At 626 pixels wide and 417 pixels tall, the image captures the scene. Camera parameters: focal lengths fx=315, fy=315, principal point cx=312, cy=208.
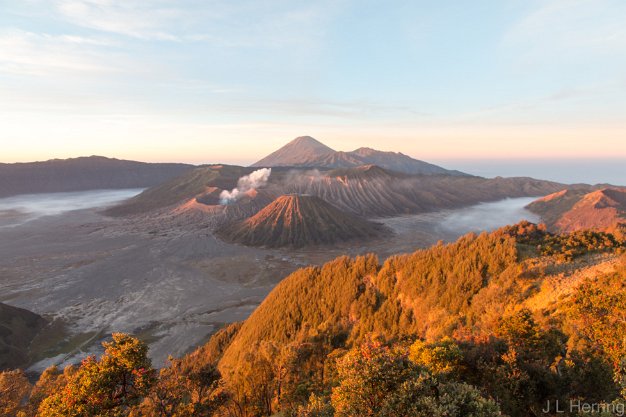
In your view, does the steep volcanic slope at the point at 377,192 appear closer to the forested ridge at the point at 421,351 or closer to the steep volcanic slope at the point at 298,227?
the steep volcanic slope at the point at 298,227

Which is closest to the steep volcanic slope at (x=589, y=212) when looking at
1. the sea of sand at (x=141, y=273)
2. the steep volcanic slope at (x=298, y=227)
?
the sea of sand at (x=141, y=273)

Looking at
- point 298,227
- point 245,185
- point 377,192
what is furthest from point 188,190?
point 377,192

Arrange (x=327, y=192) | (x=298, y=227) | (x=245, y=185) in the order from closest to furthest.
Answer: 1. (x=298, y=227)
2. (x=245, y=185)
3. (x=327, y=192)

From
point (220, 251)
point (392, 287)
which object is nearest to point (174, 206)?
point (220, 251)

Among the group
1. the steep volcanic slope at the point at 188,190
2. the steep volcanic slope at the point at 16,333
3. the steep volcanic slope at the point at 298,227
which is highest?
the steep volcanic slope at the point at 188,190

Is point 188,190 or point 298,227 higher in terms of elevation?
point 188,190

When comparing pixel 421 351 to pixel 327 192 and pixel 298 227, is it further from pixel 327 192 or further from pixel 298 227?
pixel 327 192

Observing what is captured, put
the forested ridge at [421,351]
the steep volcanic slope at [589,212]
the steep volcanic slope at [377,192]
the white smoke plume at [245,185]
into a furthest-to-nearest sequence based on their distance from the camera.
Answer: the steep volcanic slope at [377,192] → the white smoke plume at [245,185] → the steep volcanic slope at [589,212] → the forested ridge at [421,351]
